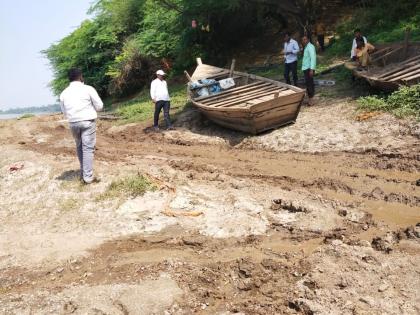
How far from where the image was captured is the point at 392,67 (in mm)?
10953

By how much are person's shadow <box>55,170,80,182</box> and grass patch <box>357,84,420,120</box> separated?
5.87 meters

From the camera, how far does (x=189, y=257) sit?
4977mm

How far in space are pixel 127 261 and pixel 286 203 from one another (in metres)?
2.28

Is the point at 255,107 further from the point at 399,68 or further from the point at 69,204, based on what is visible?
the point at 69,204

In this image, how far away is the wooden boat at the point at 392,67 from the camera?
9672mm

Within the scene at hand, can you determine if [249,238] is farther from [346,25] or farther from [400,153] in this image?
[346,25]

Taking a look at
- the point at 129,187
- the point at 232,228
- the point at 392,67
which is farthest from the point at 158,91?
the point at 232,228

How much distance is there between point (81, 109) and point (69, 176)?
4.62 ft

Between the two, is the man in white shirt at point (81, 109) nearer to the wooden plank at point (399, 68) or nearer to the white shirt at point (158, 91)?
the white shirt at point (158, 91)

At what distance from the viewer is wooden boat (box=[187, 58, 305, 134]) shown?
9.48m

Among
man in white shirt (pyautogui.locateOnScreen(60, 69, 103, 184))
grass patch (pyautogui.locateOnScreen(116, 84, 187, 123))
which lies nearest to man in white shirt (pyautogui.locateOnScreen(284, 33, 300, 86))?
grass patch (pyautogui.locateOnScreen(116, 84, 187, 123))

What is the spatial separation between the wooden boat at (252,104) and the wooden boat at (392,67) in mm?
A: 1748

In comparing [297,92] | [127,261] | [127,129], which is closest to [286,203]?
[127,261]

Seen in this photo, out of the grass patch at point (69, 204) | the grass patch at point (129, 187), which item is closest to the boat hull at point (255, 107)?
the grass patch at point (129, 187)
